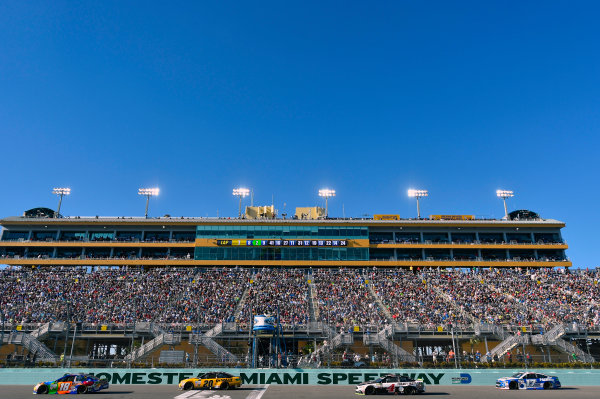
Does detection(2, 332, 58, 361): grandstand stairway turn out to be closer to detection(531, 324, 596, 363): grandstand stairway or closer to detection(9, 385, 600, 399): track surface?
detection(9, 385, 600, 399): track surface

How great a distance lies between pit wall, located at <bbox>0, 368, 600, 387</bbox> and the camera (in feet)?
105

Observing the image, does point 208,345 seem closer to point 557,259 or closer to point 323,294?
point 323,294

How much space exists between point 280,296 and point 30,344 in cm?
2816

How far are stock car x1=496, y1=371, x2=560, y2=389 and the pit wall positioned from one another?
2.21m

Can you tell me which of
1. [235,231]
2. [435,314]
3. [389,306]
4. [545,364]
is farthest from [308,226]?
[545,364]

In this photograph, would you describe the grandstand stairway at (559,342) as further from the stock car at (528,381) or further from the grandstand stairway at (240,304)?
the grandstand stairway at (240,304)

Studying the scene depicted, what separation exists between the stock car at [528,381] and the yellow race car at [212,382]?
726 inches

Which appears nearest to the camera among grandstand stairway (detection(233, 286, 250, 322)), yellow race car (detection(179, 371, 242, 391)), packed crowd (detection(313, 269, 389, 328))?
yellow race car (detection(179, 371, 242, 391))

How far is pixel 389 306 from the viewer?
53.7 metres

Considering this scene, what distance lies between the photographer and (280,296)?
56281mm

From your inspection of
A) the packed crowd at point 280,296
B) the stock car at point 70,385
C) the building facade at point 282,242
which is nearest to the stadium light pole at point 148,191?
the building facade at point 282,242

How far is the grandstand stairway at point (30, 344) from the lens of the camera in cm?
4453

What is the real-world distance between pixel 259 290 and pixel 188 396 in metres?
33.7

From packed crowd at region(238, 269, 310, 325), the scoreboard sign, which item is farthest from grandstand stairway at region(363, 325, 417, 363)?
the scoreboard sign
